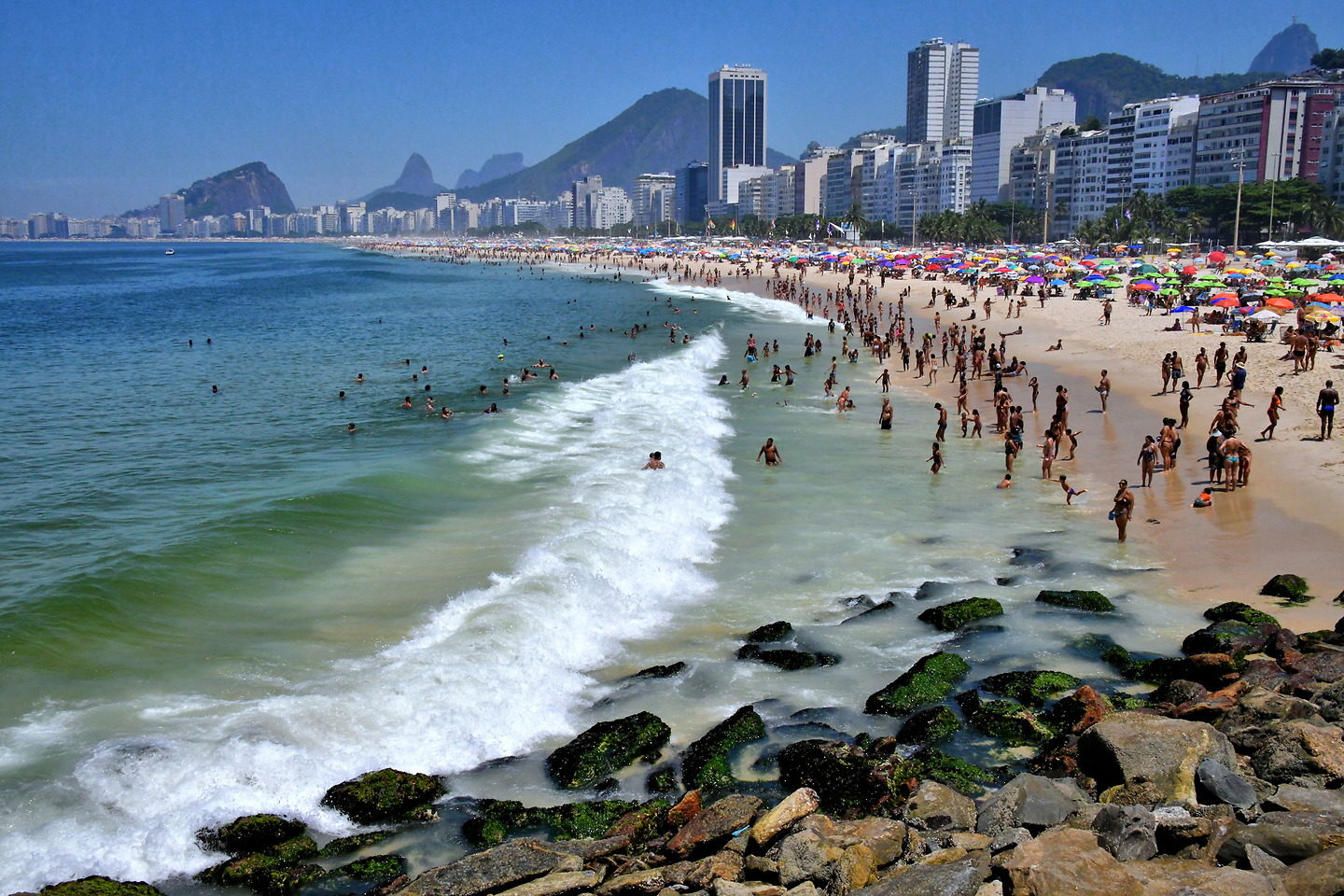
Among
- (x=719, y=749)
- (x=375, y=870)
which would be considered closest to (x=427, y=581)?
(x=719, y=749)

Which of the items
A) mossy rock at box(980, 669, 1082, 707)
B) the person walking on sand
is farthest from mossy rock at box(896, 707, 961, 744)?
the person walking on sand

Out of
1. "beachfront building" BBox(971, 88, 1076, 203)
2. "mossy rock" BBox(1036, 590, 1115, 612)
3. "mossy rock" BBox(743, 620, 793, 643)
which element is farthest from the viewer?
"beachfront building" BBox(971, 88, 1076, 203)

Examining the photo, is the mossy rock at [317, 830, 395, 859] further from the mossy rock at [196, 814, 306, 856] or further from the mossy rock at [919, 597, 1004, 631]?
the mossy rock at [919, 597, 1004, 631]

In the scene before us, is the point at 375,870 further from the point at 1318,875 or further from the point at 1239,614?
the point at 1239,614

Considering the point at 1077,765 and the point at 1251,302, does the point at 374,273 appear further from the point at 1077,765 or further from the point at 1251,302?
the point at 1077,765

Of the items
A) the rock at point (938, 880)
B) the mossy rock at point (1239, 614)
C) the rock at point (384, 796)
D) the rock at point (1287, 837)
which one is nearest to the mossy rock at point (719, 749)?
the rock at point (384, 796)

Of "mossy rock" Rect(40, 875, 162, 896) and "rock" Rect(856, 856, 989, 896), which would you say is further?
"mossy rock" Rect(40, 875, 162, 896)
